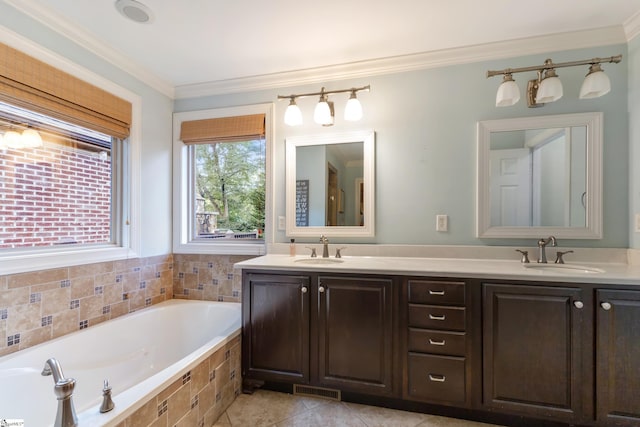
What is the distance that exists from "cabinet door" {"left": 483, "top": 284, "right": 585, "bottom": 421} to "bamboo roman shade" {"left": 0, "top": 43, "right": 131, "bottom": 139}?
2.68m

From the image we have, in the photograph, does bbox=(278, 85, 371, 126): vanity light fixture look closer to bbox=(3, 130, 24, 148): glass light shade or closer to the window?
the window

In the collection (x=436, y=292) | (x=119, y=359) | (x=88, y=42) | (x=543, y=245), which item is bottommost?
(x=119, y=359)

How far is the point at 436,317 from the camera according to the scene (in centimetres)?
167

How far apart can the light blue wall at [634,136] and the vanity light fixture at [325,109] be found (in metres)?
1.64

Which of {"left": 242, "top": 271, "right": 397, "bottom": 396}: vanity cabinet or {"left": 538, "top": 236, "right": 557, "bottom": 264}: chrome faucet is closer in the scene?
{"left": 242, "top": 271, "right": 397, "bottom": 396}: vanity cabinet

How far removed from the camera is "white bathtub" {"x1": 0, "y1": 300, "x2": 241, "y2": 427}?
4.37ft

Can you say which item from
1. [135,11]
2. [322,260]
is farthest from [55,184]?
[322,260]

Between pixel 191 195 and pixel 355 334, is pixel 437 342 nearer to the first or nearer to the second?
pixel 355 334

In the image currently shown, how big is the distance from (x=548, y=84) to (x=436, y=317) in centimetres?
159

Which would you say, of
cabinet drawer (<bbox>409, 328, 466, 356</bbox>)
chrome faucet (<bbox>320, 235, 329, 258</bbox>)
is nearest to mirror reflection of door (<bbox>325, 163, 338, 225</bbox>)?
chrome faucet (<bbox>320, 235, 329, 258</bbox>)

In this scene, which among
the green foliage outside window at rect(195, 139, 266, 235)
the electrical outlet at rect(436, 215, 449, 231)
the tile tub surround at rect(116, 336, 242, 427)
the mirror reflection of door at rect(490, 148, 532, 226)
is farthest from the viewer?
the green foliage outside window at rect(195, 139, 266, 235)

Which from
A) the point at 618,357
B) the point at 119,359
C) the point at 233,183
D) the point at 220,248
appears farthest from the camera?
the point at 233,183

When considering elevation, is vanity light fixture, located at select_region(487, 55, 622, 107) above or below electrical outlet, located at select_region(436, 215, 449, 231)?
→ above

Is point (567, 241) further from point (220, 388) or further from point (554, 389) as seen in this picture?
point (220, 388)
